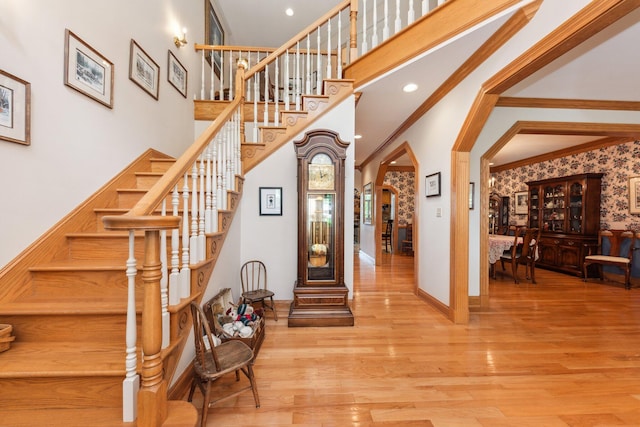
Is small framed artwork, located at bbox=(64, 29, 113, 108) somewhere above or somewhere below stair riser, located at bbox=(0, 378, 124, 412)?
above

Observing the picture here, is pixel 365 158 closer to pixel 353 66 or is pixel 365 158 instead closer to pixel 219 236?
pixel 353 66

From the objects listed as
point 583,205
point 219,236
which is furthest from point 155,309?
point 583,205

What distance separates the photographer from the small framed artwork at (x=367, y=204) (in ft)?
22.6

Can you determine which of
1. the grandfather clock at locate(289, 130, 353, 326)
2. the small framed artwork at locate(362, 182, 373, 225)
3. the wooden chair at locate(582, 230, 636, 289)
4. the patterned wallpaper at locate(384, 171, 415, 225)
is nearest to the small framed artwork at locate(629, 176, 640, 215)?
the wooden chair at locate(582, 230, 636, 289)

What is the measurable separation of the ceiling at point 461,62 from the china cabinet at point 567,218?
94 cm

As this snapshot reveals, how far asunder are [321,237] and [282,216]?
2.05 feet

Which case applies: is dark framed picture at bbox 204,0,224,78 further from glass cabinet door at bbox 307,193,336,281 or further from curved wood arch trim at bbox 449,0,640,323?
curved wood arch trim at bbox 449,0,640,323

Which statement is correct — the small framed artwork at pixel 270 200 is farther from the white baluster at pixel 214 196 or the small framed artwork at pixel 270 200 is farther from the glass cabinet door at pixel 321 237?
the white baluster at pixel 214 196

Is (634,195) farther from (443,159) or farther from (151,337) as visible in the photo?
(151,337)

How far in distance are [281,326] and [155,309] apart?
1.83 metres

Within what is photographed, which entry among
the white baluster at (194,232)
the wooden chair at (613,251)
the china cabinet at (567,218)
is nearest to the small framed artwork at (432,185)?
the white baluster at (194,232)

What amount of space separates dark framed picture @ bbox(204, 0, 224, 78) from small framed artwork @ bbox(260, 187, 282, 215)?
2.38 metres

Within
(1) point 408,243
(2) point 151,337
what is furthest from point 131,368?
(1) point 408,243

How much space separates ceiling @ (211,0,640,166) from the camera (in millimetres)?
2080
